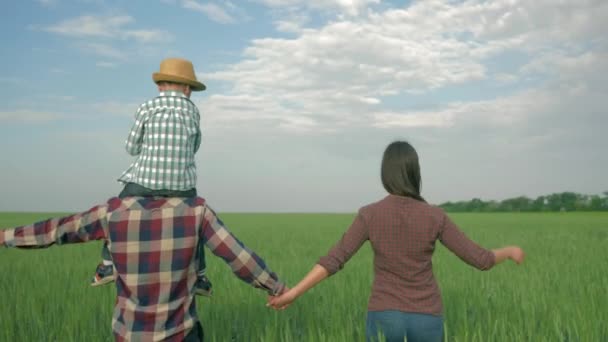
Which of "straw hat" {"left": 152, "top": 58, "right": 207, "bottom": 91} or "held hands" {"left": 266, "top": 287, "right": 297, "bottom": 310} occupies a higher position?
"straw hat" {"left": 152, "top": 58, "right": 207, "bottom": 91}

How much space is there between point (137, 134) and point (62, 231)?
628 mm

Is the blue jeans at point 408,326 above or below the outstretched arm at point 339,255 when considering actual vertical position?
below

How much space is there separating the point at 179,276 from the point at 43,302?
3.34 metres

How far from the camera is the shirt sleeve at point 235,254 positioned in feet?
8.63

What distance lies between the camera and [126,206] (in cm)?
262

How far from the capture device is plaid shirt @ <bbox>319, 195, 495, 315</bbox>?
101 inches

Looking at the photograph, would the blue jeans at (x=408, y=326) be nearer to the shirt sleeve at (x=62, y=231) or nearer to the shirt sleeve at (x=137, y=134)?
the shirt sleeve at (x=62, y=231)

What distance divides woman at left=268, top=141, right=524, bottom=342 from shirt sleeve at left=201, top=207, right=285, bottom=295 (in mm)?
190

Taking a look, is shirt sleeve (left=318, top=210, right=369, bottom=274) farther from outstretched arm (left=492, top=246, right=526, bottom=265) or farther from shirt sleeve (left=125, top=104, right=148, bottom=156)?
shirt sleeve (left=125, top=104, right=148, bottom=156)

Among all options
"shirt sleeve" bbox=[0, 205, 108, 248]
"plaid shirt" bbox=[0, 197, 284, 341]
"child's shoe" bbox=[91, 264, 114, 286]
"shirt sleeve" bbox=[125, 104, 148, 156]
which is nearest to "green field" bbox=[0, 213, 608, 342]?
"plaid shirt" bbox=[0, 197, 284, 341]

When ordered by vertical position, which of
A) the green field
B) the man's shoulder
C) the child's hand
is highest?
the man's shoulder

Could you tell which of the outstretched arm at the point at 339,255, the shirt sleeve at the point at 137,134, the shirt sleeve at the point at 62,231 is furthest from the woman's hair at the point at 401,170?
the shirt sleeve at the point at 62,231

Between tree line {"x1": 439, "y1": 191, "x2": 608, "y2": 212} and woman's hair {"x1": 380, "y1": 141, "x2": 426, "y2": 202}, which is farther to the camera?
tree line {"x1": 439, "y1": 191, "x2": 608, "y2": 212}

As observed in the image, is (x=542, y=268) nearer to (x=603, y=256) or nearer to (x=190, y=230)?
(x=603, y=256)
